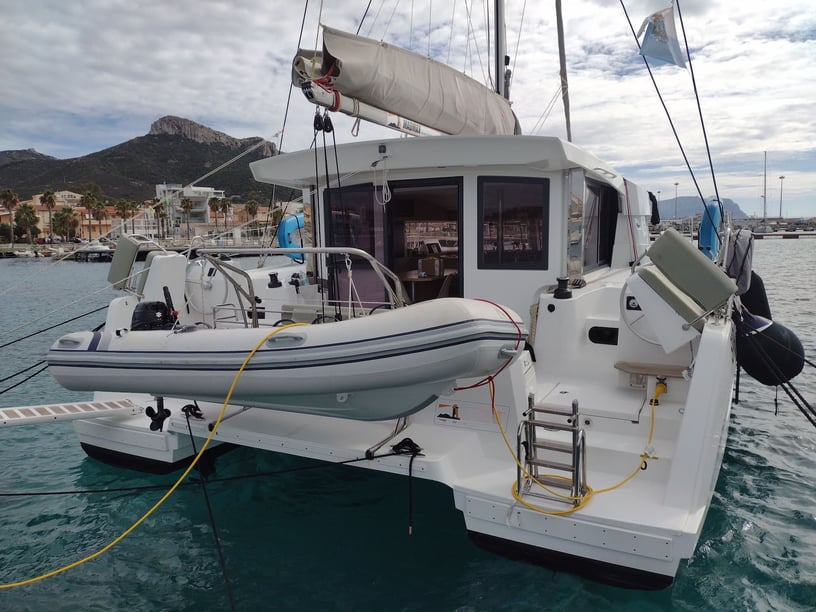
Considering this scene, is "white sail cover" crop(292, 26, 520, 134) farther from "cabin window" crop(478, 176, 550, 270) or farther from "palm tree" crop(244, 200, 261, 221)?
"palm tree" crop(244, 200, 261, 221)

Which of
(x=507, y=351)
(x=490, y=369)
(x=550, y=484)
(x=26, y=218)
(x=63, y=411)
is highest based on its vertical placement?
(x=26, y=218)

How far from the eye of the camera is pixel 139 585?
3.66 meters

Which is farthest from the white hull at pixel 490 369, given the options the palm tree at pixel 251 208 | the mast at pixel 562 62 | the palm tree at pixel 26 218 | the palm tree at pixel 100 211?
the palm tree at pixel 26 218

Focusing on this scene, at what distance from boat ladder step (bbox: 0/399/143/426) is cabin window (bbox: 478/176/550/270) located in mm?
3431

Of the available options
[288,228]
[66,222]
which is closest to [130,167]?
[66,222]

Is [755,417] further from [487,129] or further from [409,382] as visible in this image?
[409,382]

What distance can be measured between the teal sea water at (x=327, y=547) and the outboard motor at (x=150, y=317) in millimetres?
1416

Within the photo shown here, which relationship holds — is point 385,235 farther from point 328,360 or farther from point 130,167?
point 130,167

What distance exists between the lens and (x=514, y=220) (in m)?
5.16

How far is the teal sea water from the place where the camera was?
11.1 feet

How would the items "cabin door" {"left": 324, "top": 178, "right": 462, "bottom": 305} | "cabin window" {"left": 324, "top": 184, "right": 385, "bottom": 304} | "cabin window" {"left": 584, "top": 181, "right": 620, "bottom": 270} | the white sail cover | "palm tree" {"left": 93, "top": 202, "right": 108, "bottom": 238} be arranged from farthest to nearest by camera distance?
"palm tree" {"left": 93, "top": 202, "right": 108, "bottom": 238} → "cabin window" {"left": 584, "top": 181, "right": 620, "bottom": 270} → "cabin window" {"left": 324, "top": 184, "right": 385, "bottom": 304} → "cabin door" {"left": 324, "top": 178, "right": 462, "bottom": 305} → the white sail cover

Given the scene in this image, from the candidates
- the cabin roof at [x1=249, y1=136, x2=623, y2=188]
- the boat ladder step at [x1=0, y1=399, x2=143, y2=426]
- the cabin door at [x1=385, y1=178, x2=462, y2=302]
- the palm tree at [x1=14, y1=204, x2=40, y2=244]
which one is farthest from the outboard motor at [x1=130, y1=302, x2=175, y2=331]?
the palm tree at [x1=14, y1=204, x2=40, y2=244]

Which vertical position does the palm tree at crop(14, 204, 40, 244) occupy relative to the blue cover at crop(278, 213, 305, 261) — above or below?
above

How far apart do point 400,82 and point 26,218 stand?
262ft
